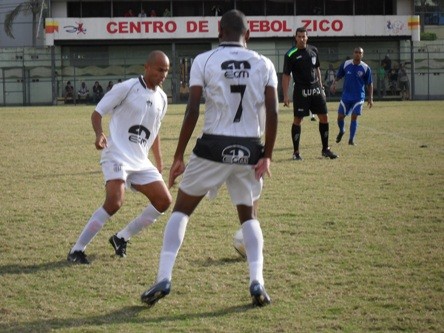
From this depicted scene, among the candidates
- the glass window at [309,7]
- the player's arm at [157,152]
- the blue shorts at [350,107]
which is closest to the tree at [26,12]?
the glass window at [309,7]

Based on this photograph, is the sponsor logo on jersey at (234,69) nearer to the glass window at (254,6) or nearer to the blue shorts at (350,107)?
the blue shorts at (350,107)

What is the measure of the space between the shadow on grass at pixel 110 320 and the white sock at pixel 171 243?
313 millimetres

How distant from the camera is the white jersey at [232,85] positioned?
6164mm

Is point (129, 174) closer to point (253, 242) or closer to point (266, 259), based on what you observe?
point (266, 259)

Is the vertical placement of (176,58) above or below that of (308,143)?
above

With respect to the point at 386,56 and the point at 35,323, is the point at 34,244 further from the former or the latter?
the point at 386,56

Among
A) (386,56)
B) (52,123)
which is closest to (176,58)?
(386,56)

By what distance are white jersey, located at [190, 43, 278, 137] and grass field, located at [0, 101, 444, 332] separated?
48.9 inches

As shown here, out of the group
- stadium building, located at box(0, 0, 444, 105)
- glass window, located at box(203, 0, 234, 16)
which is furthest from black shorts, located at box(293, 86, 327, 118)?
glass window, located at box(203, 0, 234, 16)

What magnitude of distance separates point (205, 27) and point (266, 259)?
42.0 metres

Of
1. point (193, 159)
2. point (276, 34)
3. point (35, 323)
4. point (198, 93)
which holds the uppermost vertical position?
point (276, 34)

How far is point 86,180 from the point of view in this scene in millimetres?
13680

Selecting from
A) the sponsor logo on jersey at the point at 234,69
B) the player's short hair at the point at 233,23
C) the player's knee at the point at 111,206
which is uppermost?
the player's short hair at the point at 233,23

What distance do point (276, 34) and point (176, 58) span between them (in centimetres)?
555
